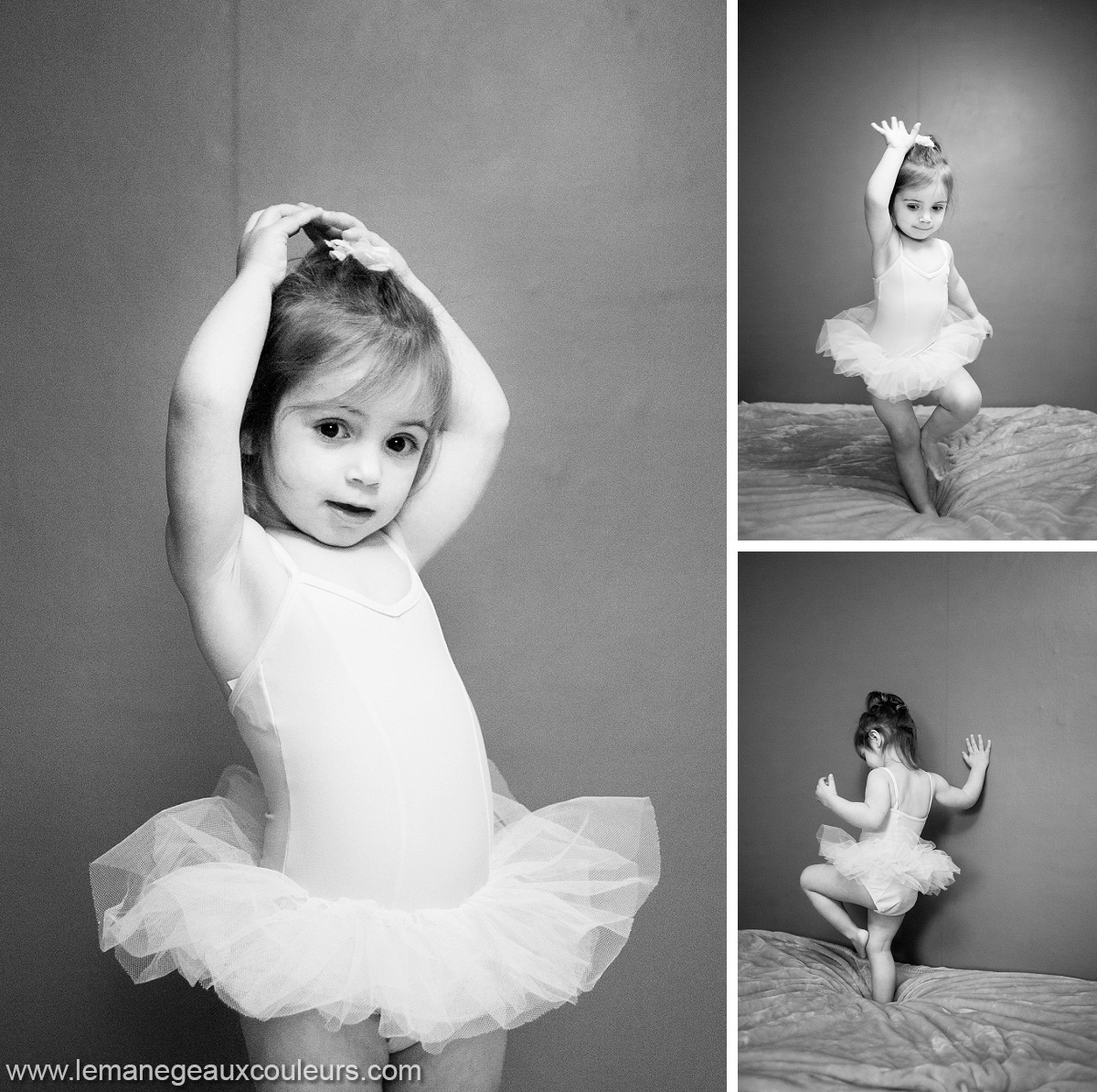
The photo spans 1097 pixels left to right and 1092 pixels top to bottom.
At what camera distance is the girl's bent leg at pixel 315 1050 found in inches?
42.4

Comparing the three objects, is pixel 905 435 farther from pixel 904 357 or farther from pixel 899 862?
pixel 899 862

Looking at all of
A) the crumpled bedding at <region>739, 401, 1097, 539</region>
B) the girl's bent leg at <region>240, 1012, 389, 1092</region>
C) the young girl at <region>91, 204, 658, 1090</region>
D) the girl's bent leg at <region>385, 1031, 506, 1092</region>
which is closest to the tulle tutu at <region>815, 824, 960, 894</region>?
the crumpled bedding at <region>739, 401, 1097, 539</region>

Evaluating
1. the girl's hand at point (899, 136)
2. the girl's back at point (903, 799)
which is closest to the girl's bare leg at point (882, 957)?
the girl's back at point (903, 799)

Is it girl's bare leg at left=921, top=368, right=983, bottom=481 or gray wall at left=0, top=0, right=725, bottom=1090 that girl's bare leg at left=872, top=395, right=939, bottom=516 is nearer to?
girl's bare leg at left=921, top=368, right=983, bottom=481

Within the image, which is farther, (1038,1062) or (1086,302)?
(1086,302)

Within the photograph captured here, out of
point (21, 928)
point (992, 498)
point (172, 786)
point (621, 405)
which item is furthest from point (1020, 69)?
point (21, 928)

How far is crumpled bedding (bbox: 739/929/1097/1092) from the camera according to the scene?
1486 millimetres

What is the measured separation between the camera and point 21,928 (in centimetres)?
146

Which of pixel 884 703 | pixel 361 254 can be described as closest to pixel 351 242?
pixel 361 254

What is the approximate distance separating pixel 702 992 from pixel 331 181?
1.15 m

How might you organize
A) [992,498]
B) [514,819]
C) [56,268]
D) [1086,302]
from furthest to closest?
[1086,302]
[992,498]
[56,268]
[514,819]

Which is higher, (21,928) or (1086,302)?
(1086,302)

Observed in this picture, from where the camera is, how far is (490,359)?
4.92ft

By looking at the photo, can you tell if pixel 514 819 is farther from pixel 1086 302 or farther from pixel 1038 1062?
pixel 1086 302
